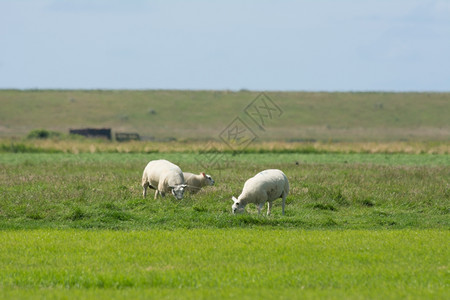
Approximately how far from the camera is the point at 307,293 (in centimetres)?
1000

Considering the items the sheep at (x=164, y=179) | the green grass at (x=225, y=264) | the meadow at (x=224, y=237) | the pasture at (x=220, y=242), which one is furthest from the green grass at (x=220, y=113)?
the green grass at (x=225, y=264)

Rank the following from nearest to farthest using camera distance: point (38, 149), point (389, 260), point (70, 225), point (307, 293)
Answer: point (307, 293) → point (389, 260) → point (70, 225) → point (38, 149)

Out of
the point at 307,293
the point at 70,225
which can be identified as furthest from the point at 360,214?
the point at 307,293

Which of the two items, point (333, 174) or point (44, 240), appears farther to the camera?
point (333, 174)

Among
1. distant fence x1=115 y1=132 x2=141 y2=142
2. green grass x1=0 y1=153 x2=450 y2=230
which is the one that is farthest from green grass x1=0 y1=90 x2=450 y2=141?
green grass x1=0 y1=153 x2=450 y2=230

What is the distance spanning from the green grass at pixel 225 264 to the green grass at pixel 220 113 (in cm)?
8328

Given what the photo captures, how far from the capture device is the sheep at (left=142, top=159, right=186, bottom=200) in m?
21.7

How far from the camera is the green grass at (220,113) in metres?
108

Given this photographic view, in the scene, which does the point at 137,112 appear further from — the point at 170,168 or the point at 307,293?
the point at 307,293

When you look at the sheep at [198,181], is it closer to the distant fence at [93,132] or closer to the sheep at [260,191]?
the sheep at [260,191]

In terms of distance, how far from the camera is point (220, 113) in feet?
408

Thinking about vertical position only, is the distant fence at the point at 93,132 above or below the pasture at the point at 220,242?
above

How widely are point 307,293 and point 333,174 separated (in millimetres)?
21655

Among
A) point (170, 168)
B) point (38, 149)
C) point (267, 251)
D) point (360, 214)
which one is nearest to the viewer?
point (267, 251)
